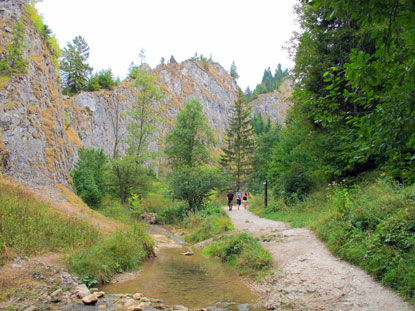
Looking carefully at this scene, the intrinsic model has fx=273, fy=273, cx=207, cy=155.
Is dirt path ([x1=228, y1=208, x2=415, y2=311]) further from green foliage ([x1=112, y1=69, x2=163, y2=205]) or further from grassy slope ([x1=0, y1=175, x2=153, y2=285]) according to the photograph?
green foliage ([x1=112, y1=69, x2=163, y2=205])

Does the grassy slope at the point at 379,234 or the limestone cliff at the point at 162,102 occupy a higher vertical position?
the limestone cliff at the point at 162,102

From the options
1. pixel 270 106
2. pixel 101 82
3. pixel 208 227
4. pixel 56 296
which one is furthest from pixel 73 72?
pixel 270 106

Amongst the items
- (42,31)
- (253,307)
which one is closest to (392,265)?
(253,307)

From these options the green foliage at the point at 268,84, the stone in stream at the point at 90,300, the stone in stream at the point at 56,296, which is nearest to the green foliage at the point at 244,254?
the stone in stream at the point at 90,300

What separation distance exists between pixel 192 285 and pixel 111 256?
3027 millimetres

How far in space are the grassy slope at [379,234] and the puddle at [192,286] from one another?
286 cm

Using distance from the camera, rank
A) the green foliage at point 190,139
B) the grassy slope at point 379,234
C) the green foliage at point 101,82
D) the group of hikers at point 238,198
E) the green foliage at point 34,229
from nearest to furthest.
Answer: the grassy slope at point 379,234 < the green foliage at point 34,229 < the group of hikers at point 238,198 < the green foliage at point 190,139 < the green foliage at point 101,82

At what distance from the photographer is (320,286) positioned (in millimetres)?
A: 6207

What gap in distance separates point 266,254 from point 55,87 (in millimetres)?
17800

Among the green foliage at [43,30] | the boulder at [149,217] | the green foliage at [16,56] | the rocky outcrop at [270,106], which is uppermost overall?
the rocky outcrop at [270,106]

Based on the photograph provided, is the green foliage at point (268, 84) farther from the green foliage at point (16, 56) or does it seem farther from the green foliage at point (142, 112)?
the green foliage at point (16, 56)

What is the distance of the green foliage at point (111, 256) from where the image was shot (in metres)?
7.74

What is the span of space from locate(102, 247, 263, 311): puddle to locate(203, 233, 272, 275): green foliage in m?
0.40

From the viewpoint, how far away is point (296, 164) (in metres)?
19.1
